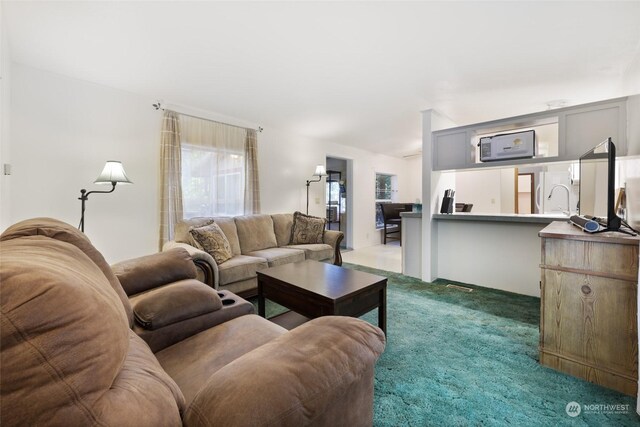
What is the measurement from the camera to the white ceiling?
6.05 feet

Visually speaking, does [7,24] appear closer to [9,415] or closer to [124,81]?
[124,81]

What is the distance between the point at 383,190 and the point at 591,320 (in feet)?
18.8

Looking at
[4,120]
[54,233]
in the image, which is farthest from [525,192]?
[4,120]

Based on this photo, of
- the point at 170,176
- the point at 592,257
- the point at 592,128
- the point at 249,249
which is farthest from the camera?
the point at 249,249

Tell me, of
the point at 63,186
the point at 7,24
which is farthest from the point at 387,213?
the point at 7,24

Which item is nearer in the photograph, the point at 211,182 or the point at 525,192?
the point at 211,182

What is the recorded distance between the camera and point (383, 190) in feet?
23.7

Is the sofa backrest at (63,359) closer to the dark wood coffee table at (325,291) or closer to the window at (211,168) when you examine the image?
the dark wood coffee table at (325,291)

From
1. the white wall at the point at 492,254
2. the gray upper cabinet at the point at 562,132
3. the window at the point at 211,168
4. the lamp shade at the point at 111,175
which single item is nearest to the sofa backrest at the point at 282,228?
the window at the point at 211,168

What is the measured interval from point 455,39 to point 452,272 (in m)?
2.67

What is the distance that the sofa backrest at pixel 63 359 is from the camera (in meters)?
0.43

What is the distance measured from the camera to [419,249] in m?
3.72

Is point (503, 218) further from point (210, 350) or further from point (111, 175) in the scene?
point (111, 175)

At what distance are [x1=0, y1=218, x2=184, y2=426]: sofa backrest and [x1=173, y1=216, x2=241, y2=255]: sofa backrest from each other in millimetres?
2375
